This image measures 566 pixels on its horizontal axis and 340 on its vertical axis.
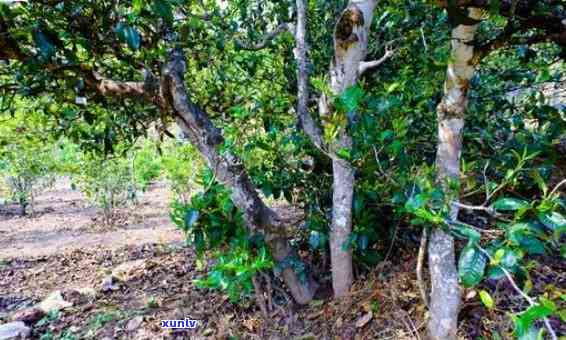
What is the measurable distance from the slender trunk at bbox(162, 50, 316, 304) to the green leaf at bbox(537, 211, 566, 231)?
3.82ft

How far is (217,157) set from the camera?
170 cm

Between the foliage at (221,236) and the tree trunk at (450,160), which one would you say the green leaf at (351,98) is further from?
the foliage at (221,236)

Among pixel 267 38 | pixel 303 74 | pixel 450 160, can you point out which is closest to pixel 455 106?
pixel 450 160

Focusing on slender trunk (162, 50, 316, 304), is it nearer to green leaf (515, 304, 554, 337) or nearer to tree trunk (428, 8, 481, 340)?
tree trunk (428, 8, 481, 340)

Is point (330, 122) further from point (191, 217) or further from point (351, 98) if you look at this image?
point (191, 217)

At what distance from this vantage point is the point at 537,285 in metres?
1.56

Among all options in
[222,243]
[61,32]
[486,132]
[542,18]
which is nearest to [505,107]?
[486,132]

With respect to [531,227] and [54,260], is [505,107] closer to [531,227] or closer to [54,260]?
[531,227]

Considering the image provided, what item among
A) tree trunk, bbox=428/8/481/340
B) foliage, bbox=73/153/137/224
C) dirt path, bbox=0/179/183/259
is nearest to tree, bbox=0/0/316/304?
tree trunk, bbox=428/8/481/340

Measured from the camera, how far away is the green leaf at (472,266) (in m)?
0.86

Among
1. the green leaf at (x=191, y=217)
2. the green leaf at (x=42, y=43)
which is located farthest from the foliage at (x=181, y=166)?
the green leaf at (x=42, y=43)

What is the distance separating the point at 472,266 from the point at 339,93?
0.84m

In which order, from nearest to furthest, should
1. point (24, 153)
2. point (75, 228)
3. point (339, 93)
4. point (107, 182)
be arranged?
point (339, 93) < point (24, 153) < point (75, 228) < point (107, 182)

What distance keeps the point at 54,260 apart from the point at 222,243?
2.88 metres
